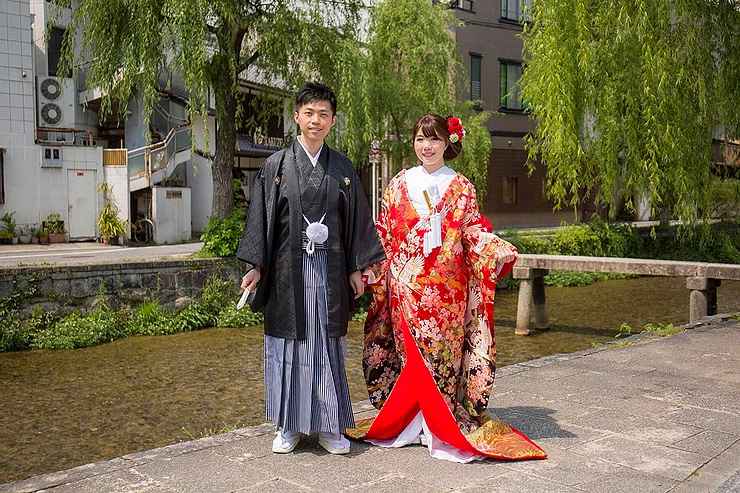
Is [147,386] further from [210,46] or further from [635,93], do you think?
[635,93]

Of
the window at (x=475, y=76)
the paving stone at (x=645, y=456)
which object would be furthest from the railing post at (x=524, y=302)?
the window at (x=475, y=76)

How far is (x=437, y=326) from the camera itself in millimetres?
4363

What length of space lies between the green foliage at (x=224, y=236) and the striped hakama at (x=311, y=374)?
7.81m

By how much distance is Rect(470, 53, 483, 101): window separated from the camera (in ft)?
89.7

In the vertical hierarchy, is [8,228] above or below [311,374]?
above

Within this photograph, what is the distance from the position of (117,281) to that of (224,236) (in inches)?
74.3

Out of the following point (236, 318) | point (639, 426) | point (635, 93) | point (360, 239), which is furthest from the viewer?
point (635, 93)

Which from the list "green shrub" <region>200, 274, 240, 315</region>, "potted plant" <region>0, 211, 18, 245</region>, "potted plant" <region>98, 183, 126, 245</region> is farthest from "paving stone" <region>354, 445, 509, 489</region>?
"potted plant" <region>0, 211, 18, 245</region>

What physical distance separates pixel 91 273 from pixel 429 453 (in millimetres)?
7635

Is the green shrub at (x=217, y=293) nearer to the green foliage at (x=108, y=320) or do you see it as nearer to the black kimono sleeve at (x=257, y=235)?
the green foliage at (x=108, y=320)

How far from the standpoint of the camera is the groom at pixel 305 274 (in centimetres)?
418

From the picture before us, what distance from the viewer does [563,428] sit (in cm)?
469

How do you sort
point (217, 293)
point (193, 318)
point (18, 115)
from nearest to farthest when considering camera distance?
1. point (193, 318)
2. point (217, 293)
3. point (18, 115)

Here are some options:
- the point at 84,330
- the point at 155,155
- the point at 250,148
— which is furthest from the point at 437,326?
the point at 250,148
